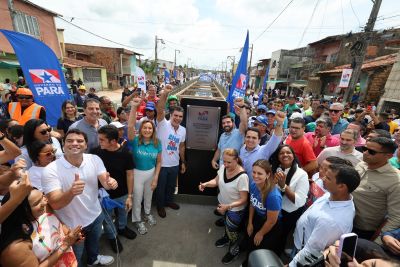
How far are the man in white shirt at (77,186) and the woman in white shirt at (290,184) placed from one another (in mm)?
1984

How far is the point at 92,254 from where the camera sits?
265 centimetres

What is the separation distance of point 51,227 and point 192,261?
1.94m

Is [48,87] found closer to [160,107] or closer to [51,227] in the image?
[160,107]

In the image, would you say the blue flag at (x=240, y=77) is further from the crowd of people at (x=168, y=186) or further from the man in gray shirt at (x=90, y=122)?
the man in gray shirt at (x=90, y=122)

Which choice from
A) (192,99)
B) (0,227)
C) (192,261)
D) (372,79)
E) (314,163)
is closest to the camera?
(0,227)

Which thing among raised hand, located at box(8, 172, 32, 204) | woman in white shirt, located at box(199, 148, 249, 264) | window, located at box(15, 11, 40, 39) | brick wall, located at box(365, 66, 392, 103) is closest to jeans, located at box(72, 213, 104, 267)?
raised hand, located at box(8, 172, 32, 204)

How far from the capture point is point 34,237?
5.06 feet

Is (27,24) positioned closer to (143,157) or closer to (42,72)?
(42,72)

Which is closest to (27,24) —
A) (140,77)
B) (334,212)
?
(140,77)

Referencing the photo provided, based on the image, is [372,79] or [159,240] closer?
[159,240]

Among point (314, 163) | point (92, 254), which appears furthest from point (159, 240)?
point (314, 163)

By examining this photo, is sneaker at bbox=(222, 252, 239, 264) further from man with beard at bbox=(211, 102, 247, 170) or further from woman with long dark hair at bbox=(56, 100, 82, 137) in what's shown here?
woman with long dark hair at bbox=(56, 100, 82, 137)

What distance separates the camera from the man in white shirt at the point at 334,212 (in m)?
1.78

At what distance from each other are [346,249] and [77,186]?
2.05m
